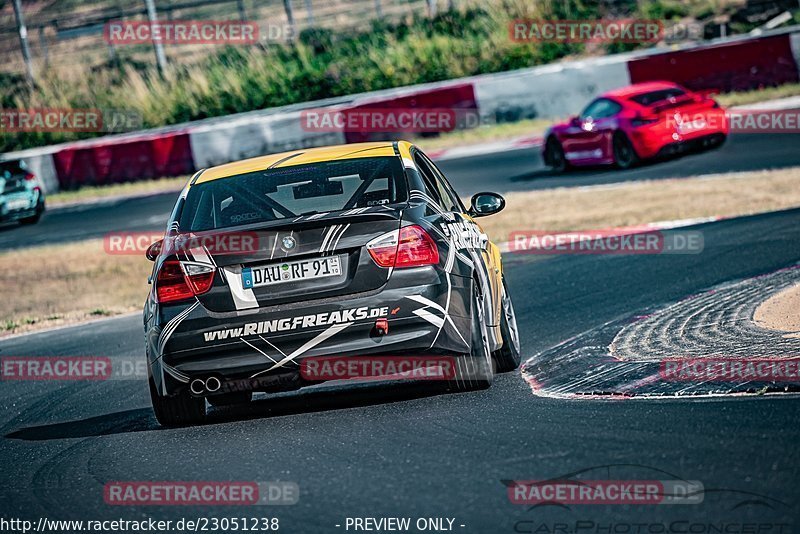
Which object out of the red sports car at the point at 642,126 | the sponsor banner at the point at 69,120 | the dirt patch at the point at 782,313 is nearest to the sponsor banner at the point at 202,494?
the dirt patch at the point at 782,313

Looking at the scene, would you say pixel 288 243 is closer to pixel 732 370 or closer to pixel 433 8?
pixel 732 370

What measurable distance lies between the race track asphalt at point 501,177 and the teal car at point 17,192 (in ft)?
1.13

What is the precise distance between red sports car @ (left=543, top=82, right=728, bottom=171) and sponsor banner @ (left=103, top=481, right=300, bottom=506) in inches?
609

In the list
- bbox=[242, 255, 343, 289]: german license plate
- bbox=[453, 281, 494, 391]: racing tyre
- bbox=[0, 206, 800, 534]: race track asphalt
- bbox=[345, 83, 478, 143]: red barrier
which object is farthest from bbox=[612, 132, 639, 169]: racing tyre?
bbox=[242, 255, 343, 289]: german license plate

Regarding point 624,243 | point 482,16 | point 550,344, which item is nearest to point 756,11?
point 482,16

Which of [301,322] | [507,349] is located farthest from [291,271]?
[507,349]

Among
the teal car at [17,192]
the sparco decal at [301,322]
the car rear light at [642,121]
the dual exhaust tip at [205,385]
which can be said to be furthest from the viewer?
the teal car at [17,192]

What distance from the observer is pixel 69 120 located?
1416 inches

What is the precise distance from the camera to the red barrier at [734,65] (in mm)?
25609

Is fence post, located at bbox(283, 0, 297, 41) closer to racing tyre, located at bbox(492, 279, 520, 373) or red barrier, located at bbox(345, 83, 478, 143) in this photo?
red barrier, located at bbox(345, 83, 478, 143)

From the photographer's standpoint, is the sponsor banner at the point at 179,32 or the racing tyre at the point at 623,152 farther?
the sponsor banner at the point at 179,32

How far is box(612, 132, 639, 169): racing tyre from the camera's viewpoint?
20562 millimetres

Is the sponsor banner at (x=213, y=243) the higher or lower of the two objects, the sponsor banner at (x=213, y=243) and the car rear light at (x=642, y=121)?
the higher

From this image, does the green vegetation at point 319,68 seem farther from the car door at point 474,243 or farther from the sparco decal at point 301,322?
the sparco decal at point 301,322
